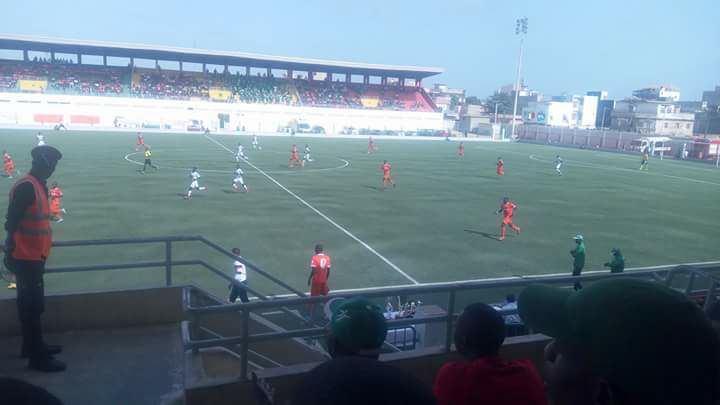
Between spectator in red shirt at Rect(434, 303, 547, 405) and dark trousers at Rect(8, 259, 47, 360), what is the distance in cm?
415

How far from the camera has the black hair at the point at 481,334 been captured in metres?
2.39

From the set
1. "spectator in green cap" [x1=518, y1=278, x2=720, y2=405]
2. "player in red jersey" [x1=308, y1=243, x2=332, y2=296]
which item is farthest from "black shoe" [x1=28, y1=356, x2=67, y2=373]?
"player in red jersey" [x1=308, y1=243, x2=332, y2=296]

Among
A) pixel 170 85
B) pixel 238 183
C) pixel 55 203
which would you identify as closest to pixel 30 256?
pixel 55 203

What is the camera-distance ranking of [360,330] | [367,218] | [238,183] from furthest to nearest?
[238,183], [367,218], [360,330]

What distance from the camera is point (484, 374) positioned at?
89.3 inches

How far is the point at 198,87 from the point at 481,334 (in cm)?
8052

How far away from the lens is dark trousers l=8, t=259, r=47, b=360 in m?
4.89

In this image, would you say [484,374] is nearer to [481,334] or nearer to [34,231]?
[481,334]

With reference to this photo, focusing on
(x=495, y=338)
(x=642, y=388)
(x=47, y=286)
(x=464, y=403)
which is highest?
(x=642, y=388)

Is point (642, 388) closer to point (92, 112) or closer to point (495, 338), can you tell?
point (495, 338)

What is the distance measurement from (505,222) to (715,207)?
16.7m

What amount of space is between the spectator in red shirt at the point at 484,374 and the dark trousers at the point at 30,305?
4.15m

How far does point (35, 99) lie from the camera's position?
206 feet

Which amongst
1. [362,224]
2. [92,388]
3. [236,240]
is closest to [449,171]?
[362,224]
